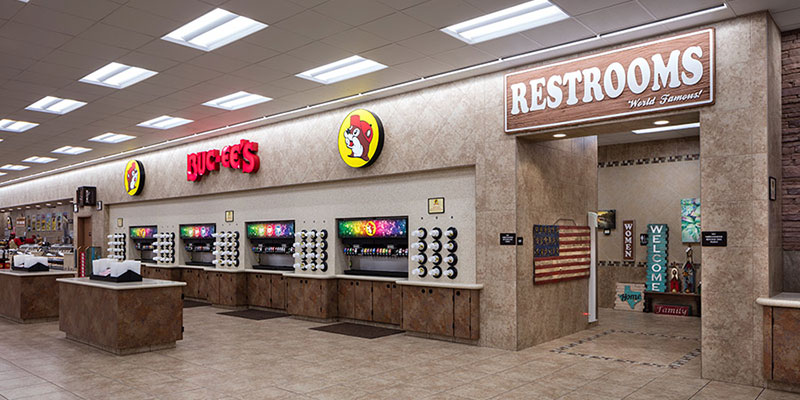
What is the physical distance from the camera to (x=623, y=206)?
1179cm

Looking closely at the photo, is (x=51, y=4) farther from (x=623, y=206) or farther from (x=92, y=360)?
(x=623, y=206)

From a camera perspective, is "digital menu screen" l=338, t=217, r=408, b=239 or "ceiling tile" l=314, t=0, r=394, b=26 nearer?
"ceiling tile" l=314, t=0, r=394, b=26

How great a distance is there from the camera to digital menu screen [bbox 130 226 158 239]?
14609mm

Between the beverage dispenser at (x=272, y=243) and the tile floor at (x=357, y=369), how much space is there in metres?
2.52

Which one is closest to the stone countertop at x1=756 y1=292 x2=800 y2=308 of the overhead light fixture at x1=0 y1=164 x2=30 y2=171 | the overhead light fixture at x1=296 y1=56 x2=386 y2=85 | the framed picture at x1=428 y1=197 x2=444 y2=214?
the framed picture at x1=428 y1=197 x2=444 y2=214

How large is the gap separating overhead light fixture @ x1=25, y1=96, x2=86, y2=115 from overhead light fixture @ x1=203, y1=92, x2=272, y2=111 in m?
2.16

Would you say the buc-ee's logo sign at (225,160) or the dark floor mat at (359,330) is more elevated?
the buc-ee's logo sign at (225,160)

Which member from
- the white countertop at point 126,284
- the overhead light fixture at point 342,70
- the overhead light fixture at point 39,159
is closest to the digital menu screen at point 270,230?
the white countertop at point 126,284

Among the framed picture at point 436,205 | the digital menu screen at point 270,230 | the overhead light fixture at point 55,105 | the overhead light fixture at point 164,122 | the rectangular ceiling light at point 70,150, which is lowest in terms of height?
the digital menu screen at point 270,230

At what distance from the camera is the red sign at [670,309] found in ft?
34.2

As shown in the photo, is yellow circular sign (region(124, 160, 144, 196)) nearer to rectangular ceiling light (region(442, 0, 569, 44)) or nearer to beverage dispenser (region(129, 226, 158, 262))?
beverage dispenser (region(129, 226, 158, 262))

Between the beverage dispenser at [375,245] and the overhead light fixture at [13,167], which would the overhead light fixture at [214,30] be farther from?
the overhead light fixture at [13,167]

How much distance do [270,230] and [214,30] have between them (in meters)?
5.39

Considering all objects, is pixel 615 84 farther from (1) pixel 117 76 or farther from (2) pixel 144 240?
(2) pixel 144 240
